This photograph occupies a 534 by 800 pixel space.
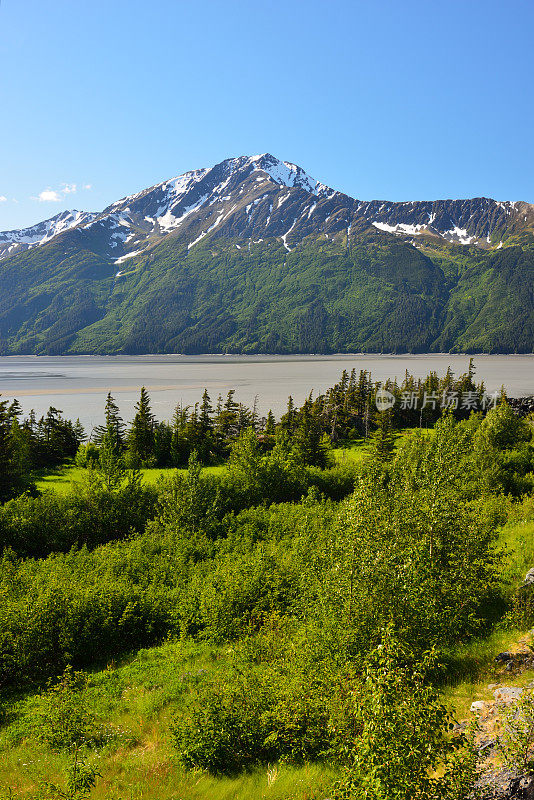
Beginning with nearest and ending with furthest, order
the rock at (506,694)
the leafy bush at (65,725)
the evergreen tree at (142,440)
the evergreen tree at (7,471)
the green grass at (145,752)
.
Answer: the rock at (506,694), the green grass at (145,752), the leafy bush at (65,725), the evergreen tree at (7,471), the evergreen tree at (142,440)

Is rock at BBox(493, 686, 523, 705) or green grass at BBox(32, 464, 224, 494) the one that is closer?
rock at BBox(493, 686, 523, 705)

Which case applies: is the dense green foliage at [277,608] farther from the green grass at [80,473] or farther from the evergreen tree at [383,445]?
the evergreen tree at [383,445]

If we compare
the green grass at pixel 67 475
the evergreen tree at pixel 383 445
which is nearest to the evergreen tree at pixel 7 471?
the green grass at pixel 67 475

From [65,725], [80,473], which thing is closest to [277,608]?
[65,725]

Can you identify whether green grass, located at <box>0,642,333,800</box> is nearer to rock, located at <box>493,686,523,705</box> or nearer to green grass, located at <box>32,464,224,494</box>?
rock, located at <box>493,686,523,705</box>

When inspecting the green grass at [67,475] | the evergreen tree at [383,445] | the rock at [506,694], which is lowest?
the green grass at [67,475]

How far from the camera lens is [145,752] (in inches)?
663

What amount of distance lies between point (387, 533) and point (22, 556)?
41451 mm

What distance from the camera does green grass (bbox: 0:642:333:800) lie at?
13891 mm

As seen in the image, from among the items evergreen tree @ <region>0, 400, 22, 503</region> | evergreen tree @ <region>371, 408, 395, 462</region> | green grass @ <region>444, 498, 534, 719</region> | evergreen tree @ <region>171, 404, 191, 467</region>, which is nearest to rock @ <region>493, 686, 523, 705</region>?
green grass @ <region>444, 498, 534, 719</region>

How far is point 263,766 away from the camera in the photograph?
49.4 feet

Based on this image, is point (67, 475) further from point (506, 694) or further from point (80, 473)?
point (506, 694)

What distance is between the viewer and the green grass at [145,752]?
13.9 meters

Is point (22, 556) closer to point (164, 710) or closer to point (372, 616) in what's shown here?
point (164, 710)
